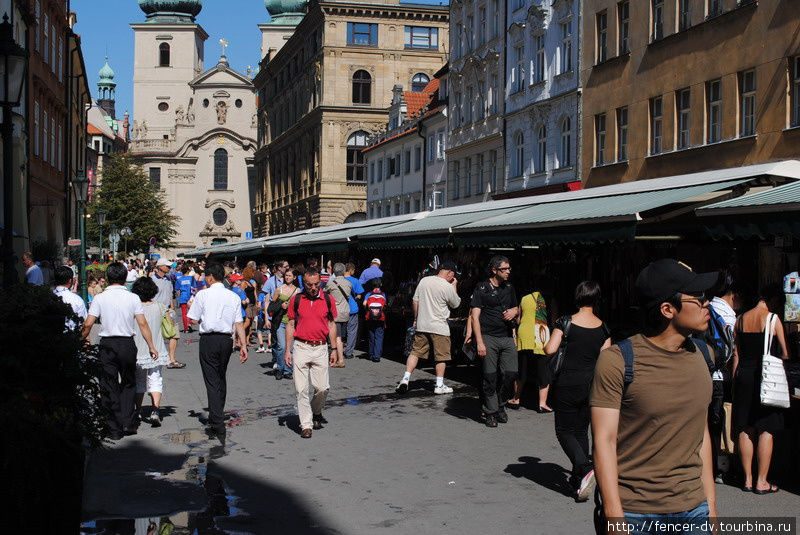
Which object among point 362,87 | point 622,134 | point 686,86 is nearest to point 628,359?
point 686,86

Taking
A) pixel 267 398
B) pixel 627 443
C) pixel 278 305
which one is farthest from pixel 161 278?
pixel 627 443

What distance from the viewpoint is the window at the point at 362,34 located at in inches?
2601

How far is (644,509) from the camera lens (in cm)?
398

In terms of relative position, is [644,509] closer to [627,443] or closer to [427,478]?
[627,443]

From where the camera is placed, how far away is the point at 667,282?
4039 millimetres

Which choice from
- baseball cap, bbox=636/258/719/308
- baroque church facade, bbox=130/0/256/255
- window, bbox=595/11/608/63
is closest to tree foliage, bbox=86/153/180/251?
baroque church facade, bbox=130/0/256/255

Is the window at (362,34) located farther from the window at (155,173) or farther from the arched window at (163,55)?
the arched window at (163,55)

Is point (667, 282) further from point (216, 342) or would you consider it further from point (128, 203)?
point (128, 203)

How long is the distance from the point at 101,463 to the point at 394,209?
45.9m

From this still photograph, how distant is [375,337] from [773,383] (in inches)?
441

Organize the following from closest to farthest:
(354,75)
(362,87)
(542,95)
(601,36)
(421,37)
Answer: (601,36)
(542,95)
(354,75)
(362,87)
(421,37)

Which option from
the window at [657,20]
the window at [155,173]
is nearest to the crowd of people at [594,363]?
the window at [657,20]

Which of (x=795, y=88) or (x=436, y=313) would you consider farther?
(x=795, y=88)

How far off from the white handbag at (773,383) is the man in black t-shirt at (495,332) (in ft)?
11.6
